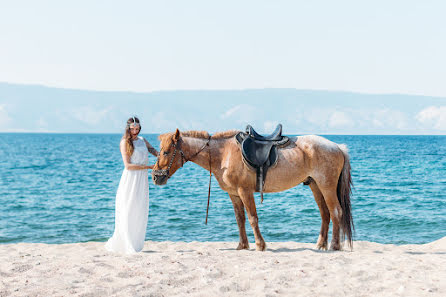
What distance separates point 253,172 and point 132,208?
1.98 meters

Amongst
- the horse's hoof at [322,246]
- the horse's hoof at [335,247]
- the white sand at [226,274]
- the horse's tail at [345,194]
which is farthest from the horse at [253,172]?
the white sand at [226,274]

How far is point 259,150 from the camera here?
7340 mm

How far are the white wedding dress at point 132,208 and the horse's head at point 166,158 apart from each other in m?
0.39

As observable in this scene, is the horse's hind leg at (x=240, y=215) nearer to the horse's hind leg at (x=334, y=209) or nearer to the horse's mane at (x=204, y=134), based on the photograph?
the horse's mane at (x=204, y=134)

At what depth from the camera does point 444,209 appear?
1617 cm

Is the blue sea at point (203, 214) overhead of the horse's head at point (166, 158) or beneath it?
beneath

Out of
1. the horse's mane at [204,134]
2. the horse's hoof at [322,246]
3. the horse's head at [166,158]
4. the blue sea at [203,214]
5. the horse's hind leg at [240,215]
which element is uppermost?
the horse's mane at [204,134]

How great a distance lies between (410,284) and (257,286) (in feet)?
5.86

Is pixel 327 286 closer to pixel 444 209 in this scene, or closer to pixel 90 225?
pixel 90 225

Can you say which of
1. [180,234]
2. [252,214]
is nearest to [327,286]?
[252,214]

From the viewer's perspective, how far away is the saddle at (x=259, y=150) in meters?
7.26

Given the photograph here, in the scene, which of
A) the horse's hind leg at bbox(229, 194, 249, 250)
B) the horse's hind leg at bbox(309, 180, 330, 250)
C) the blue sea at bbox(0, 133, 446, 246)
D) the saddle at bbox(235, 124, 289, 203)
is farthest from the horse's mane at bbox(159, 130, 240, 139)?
the blue sea at bbox(0, 133, 446, 246)

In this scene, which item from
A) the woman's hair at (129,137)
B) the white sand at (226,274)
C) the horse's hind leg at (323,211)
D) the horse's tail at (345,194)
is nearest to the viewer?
the white sand at (226,274)

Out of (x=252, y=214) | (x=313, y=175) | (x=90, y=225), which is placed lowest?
(x=90, y=225)
